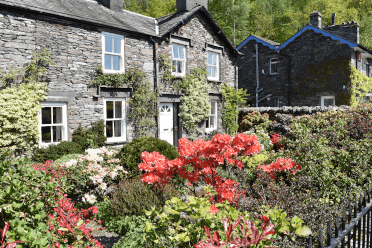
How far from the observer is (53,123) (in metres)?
10.1

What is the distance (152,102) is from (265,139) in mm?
5716

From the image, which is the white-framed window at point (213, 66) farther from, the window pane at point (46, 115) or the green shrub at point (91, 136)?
the window pane at point (46, 115)

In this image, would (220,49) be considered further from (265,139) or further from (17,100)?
(17,100)

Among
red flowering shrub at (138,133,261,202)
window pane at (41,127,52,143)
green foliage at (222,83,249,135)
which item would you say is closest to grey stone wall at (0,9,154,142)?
window pane at (41,127,52,143)

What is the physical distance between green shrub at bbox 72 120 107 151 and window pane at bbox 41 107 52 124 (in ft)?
3.44

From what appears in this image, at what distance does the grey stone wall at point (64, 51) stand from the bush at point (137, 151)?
3916 millimetres

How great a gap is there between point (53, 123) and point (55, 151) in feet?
4.34

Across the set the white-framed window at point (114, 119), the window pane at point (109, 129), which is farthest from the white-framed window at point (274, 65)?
the window pane at point (109, 129)

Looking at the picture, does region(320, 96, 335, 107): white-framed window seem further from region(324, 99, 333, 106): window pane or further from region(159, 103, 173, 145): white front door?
region(159, 103, 173, 145): white front door

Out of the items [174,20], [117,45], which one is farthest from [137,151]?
[174,20]

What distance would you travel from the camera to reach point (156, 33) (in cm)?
1354

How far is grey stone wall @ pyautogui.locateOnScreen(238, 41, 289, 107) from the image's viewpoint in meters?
22.9

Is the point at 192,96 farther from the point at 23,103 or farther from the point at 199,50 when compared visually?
the point at 23,103

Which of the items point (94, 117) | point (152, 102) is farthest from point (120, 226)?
point (152, 102)
